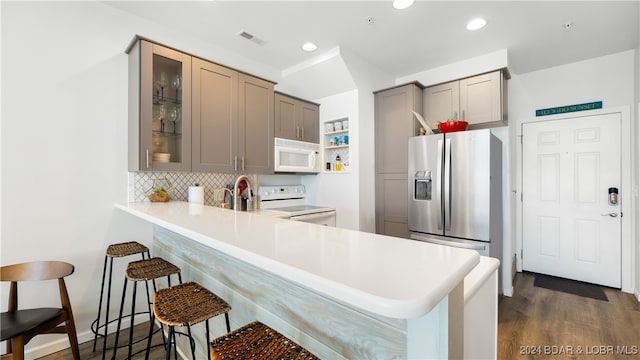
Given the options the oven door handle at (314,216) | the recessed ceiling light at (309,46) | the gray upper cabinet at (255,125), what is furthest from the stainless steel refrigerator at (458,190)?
the gray upper cabinet at (255,125)

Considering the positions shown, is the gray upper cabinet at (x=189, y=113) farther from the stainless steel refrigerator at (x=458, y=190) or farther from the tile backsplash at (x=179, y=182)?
the stainless steel refrigerator at (x=458, y=190)

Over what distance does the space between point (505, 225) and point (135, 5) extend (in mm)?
4344

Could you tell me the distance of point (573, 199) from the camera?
3455 millimetres

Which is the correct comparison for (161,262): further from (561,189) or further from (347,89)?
(561,189)

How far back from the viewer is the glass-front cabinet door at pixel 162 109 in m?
2.21

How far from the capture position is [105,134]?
7.49ft

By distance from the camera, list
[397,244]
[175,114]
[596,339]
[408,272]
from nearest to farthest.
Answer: [408,272]
[397,244]
[596,339]
[175,114]

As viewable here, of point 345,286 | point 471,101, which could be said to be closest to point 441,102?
point 471,101

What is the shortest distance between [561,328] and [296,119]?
3.36 m

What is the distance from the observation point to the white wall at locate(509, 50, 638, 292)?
122 inches

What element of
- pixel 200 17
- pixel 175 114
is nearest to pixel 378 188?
pixel 175 114

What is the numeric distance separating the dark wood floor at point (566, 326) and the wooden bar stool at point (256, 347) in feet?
6.28

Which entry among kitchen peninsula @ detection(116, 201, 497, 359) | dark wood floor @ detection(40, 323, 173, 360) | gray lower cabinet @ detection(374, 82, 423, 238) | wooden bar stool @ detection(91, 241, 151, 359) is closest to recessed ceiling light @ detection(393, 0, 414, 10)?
gray lower cabinet @ detection(374, 82, 423, 238)

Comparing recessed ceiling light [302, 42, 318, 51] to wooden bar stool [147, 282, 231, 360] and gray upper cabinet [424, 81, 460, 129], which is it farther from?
wooden bar stool [147, 282, 231, 360]
